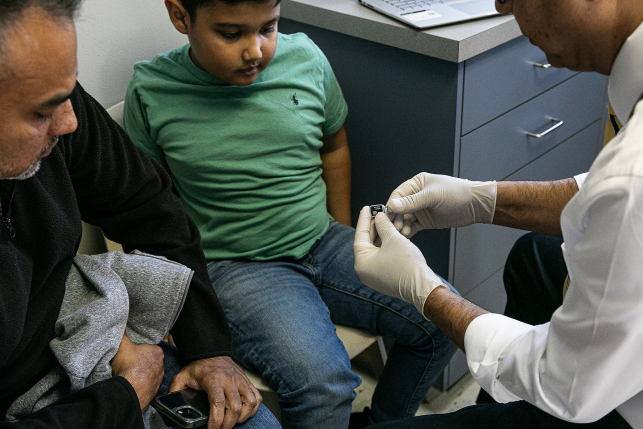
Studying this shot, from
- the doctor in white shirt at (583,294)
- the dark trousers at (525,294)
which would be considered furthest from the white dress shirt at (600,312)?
the dark trousers at (525,294)

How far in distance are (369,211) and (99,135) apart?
49 cm

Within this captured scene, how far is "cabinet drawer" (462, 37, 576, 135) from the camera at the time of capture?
4.38 ft

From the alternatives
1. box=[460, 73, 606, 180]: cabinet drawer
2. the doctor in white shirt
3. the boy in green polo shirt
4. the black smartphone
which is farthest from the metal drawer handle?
the black smartphone

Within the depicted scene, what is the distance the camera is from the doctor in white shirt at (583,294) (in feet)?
2.24

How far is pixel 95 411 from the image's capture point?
85cm

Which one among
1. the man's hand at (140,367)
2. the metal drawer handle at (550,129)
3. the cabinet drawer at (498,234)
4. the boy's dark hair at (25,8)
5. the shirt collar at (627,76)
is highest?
the boy's dark hair at (25,8)

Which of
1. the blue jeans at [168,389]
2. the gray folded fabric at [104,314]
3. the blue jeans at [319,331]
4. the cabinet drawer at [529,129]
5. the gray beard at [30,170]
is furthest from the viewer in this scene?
the cabinet drawer at [529,129]

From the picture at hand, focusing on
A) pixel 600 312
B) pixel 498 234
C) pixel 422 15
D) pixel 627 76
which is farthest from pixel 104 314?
pixel 498 234

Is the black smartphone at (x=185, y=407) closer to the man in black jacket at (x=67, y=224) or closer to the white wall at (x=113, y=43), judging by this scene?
the man in black jacket at (x=67, y=224)

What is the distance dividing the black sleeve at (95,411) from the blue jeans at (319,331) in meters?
0.30

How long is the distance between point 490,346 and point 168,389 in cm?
52

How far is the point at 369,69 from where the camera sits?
4.85 feet

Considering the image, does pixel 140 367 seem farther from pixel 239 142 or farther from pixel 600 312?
pixel 600 312

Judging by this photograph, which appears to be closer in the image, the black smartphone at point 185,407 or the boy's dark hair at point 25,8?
the boy's dark hair at point 25,8
